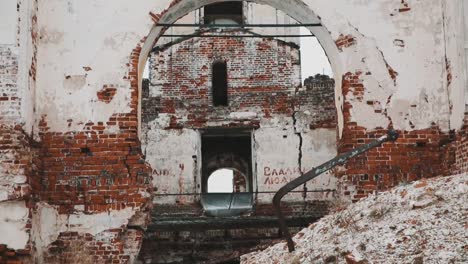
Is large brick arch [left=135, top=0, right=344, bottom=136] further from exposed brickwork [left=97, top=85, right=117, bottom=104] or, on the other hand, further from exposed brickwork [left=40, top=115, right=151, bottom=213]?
exposed brickwork [left=40, top=115, right=151, bottom=213]

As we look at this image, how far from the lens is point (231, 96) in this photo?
14.5 meters

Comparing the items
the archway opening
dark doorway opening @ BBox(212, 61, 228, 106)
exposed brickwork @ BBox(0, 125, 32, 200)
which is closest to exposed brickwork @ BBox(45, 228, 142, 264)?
exposed brickwork @ BBox(0, 125, 32, 200)

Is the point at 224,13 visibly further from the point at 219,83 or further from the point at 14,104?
the point at 14,104

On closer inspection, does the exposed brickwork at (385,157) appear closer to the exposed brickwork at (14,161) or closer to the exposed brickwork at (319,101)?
the exposed brickwork at (14,161)

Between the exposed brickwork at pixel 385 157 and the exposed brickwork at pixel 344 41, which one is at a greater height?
the exposed brickwork at pixel 344 41

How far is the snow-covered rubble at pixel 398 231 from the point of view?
494cm

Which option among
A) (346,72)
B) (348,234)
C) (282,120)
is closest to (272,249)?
(348,234)

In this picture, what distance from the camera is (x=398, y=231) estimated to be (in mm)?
5273

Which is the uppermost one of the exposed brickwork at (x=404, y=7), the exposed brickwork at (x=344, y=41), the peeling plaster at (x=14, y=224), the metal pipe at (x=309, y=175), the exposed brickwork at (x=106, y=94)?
the exposed brickwork at (x=404, y=7)

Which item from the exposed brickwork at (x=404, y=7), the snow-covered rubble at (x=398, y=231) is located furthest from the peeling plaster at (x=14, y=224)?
the exposed brickwork at (x=404, y=7)

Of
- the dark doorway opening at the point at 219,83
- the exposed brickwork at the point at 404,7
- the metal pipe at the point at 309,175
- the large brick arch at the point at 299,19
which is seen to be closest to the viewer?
the metal pipe at the point at 309,175

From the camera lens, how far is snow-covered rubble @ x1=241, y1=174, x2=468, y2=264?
494 cm

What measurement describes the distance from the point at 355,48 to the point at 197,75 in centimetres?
728

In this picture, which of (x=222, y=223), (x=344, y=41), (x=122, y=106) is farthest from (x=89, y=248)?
(x=222, y=223)
